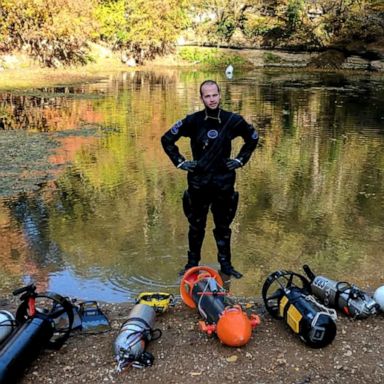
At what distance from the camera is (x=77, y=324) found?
4.29 metres

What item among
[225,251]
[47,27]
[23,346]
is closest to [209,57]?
[47,27]

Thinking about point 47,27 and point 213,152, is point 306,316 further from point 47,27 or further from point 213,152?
point 47,27

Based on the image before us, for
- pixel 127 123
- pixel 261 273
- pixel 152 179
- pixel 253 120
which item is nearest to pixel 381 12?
pixel 253 120

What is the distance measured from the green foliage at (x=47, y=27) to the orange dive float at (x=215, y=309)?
28787 mm

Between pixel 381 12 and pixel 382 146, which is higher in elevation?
pixel 381 12

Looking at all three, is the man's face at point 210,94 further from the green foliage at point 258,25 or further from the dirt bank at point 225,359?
the green foliage at point 258,25

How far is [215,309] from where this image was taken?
4.12 metres

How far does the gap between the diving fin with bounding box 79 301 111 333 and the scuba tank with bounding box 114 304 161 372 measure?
38cm

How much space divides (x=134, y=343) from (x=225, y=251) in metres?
1.92

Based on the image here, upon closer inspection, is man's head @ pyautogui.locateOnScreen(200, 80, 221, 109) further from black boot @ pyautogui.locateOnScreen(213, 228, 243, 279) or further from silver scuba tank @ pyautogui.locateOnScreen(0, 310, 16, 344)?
silver scuba tank @ pyautogui.locateOnScreen(0, 310, 16, 344)

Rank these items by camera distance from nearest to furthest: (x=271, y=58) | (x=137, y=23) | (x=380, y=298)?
(x=380, y=298)
(x=137, y=23)
(x=271, y=58)

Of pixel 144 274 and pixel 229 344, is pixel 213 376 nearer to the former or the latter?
pixel 229 344

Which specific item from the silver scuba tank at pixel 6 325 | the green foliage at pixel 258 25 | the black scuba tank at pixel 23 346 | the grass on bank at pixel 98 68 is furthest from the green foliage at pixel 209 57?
the black scuba tank at pixel 23 346

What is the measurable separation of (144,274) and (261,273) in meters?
1.26
